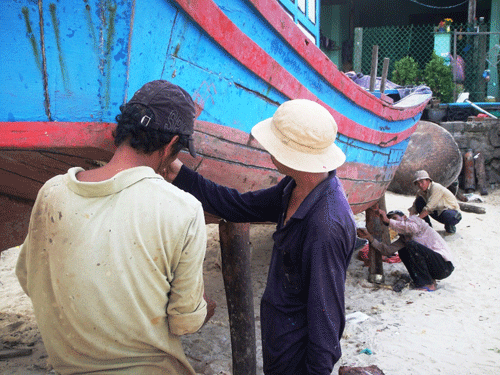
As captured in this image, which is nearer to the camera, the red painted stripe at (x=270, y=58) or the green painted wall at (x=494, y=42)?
the red painted stripe at (x=270, y=58)

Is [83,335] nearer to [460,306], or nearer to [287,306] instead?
[287,306]

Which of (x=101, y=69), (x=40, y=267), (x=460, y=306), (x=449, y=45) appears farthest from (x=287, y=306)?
(x=449, y=45)

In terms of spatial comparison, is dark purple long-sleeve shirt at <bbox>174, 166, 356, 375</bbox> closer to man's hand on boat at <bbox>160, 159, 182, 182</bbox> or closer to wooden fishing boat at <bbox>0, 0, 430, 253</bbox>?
man's hand on boat at <bbox>160, 159, 182, 182</bbox>

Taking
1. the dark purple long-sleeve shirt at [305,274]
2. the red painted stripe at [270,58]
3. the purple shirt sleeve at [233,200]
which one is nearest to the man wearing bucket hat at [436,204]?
the red painted stripe at [270,58]

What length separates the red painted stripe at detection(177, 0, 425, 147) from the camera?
216cm

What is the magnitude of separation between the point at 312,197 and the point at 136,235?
793 millimetres

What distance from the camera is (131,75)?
190cm

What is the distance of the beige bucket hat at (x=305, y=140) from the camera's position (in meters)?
1.82

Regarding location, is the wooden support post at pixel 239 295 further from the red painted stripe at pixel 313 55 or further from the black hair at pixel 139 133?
the black hair at pixel 139 133

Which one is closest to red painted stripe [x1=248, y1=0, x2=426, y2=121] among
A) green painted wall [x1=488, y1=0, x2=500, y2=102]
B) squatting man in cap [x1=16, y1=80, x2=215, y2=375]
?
squatting man in cap [x1=16, y1=80, x2=215, y2=375]

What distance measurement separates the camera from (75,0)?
174 cm

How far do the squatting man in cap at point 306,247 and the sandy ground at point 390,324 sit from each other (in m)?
1.46

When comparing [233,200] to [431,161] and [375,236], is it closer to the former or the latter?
[375,236]

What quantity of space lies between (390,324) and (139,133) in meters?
3.60
